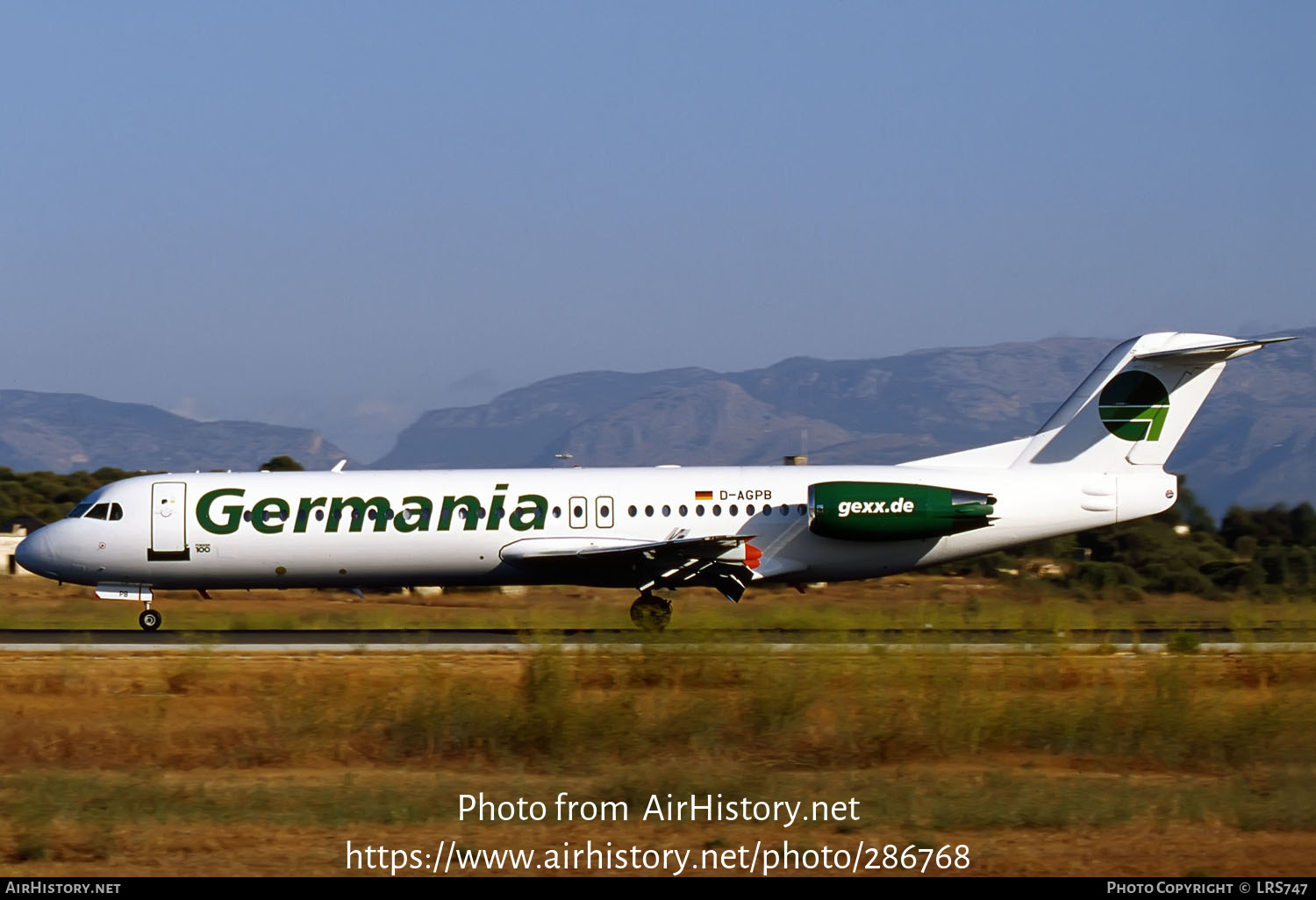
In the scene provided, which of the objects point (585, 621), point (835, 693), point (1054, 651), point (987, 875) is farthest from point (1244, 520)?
point (987, 875)

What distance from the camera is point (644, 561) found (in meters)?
25.1

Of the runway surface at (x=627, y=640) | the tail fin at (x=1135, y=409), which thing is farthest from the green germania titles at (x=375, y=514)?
the tail fin at (x=1135, y=409)

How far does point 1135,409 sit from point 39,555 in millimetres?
19830

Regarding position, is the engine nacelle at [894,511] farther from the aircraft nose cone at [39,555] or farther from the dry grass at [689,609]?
the aircraft nose cone at [39,555]

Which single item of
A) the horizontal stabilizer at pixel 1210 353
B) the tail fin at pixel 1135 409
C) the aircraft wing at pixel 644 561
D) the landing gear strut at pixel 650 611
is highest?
the horizontal stabilizer at pixel 1210 353

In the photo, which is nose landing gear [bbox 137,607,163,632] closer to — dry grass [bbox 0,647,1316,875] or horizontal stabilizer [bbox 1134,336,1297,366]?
dry grass [bbox 0,647,1316,875]

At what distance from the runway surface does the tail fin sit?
3305 millimetres

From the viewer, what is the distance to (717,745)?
1387 cm

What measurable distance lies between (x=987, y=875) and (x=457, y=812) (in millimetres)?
4127

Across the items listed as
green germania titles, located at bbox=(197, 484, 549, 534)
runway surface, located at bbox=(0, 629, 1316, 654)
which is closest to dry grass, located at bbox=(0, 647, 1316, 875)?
runway surface, located at bbox=(0, 629, 1316, 654)

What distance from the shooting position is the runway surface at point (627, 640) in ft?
51.9

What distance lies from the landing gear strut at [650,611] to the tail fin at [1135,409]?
692cm
